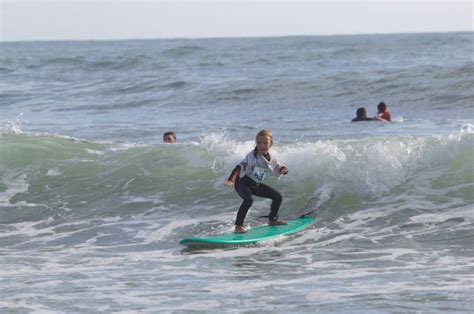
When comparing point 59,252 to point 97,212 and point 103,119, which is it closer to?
point 97,212

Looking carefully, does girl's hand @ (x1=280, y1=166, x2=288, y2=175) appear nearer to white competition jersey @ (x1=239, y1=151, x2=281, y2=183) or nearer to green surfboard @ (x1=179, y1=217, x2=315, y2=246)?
white competition jersey @ (x1=239, y1=151, x2=281, y2=183)

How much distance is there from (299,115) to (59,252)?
13116 millimetres

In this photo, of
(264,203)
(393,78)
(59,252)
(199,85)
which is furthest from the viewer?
(199,85)

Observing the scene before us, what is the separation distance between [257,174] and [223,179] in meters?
2.73

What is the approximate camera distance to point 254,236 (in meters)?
10.3

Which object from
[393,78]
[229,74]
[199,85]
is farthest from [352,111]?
[229,74]

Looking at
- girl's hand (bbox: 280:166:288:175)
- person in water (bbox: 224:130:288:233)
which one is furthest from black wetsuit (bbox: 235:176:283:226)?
girl's hand (bbox: 280:166:288:175)

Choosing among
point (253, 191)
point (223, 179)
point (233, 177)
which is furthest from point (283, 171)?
point (223, 179)

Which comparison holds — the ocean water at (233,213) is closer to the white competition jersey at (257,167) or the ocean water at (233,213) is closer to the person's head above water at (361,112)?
the person's head above water at (361,112)

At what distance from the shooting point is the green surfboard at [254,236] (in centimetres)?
1002

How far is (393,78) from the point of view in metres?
28.6

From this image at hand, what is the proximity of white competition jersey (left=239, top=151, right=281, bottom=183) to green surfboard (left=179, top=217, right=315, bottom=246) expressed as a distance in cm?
64

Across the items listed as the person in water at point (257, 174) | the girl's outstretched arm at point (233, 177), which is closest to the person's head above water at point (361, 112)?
the person in water at point (257, 174)

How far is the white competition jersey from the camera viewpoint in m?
10.8
